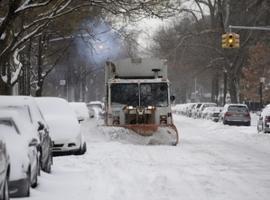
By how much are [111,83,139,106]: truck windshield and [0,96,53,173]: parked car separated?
11741mm

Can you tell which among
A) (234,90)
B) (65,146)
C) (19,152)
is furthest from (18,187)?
(234,90)

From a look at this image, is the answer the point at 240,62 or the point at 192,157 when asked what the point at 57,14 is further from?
the point at 240,62

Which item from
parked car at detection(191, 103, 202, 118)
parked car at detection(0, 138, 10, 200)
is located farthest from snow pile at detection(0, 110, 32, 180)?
parked car at detection(191, 103, 202, 118)

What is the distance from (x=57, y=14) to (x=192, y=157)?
9.27 meters

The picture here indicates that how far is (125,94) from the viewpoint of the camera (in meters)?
26.1

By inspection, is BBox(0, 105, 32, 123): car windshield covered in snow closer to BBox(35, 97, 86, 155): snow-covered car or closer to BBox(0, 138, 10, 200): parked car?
BBox(0, 138, 10, 200): parked car

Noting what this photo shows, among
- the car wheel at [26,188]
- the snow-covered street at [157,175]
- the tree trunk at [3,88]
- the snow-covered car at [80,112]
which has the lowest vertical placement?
the snow-covered street at [157,175]

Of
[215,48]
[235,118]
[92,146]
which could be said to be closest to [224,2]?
[215,48]

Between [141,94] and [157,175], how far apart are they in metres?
12.0

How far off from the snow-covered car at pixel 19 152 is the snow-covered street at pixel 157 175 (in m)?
0.45

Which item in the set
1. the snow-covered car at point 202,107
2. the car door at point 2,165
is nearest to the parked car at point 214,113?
the snow-covered car at point 202,107

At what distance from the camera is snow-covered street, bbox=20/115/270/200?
11.3m

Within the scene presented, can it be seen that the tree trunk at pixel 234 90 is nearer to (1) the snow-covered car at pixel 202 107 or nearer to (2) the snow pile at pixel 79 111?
(1) the snow-covered car at pixel 202 107

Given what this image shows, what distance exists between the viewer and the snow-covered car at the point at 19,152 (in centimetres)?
991
